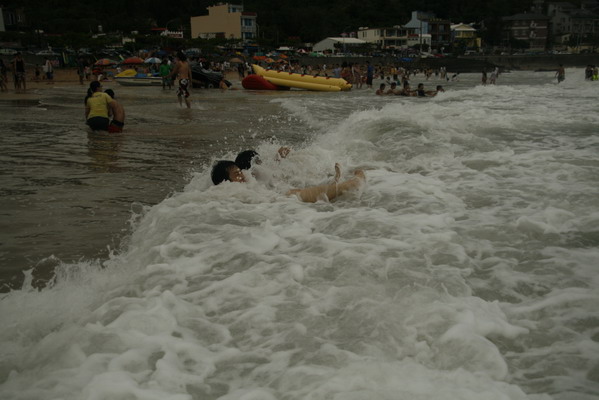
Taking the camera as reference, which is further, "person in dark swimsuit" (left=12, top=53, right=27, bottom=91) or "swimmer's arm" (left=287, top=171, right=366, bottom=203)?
"person in dark swimsuit" (left=12, top=53, right=27, bottom=91)

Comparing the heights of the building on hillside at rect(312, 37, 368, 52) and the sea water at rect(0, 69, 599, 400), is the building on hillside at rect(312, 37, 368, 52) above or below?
above

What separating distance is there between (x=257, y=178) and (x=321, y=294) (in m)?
2.67

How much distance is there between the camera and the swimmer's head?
5.28m

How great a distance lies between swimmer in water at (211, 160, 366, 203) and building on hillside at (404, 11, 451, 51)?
109438 mm

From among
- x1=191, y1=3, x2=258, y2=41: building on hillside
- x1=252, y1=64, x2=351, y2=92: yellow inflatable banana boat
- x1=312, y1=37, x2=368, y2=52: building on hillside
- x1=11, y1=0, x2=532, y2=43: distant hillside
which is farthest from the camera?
x1=312, y1=37, x2=368, y2=52: building on hillside

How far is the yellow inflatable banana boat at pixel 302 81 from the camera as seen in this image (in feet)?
77.0

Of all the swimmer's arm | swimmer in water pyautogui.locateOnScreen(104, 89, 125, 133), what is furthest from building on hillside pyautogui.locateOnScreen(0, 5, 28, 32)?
the swimmer's arm

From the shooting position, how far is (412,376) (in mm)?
2248

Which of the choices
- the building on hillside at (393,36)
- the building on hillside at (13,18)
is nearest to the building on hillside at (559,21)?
the building on hillside at (393,36)

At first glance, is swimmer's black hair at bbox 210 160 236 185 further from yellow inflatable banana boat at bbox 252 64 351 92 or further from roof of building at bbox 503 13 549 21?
roof of building at bbox 503 13 549 21

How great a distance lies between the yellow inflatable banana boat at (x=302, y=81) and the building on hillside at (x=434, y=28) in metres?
90.0

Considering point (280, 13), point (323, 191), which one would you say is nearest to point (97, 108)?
point (323, 191)

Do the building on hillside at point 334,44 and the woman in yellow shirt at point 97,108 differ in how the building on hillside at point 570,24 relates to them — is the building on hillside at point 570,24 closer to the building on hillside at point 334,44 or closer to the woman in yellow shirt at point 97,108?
the building on hillside at point 334,44

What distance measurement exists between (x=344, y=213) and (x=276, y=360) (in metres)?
2.40
